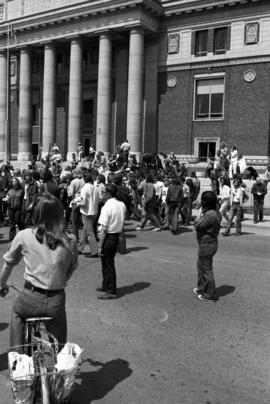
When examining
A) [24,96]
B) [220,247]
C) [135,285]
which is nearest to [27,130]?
[24,96]

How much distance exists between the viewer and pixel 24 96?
1556 inches

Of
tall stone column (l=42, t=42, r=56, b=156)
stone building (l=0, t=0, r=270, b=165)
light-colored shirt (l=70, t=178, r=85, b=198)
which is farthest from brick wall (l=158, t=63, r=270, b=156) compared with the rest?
light-colored shirt (l=70, t=178, r=85, b=198)

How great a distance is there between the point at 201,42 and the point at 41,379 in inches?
1299

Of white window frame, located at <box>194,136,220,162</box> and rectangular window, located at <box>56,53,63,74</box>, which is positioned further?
rectangular window, located at <box>56,53,63,74</box>

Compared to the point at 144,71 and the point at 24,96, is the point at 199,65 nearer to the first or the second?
the point at 144,71

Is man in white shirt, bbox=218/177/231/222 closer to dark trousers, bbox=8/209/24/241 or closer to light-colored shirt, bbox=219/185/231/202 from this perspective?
light-colored shirt, bbox=219/185/231/202

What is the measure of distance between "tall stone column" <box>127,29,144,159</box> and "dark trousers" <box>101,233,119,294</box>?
2625 cm

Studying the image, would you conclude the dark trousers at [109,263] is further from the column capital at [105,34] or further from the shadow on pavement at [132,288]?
the column capital at [105,34]

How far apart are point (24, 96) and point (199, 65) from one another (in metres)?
15.9

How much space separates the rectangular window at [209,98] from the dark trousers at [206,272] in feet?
89.3

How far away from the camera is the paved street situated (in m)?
4.01

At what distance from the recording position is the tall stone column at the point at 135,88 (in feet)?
107

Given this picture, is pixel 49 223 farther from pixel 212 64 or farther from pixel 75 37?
pixel 75 37

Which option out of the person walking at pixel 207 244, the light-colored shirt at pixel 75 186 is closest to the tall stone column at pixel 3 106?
the light-colored shirt at pixel 75 186
